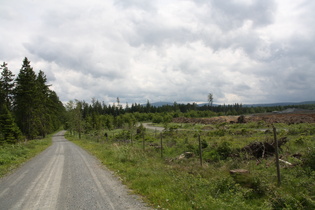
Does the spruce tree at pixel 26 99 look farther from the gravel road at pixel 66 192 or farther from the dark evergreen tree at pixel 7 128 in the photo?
the gravel road at pixel 66 192

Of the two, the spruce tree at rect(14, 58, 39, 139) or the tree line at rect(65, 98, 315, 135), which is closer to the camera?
the spruce tree at rect(14, 58, 39, 139)

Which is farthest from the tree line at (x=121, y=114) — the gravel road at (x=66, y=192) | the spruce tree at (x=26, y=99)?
the gravel road at (x=66, y=192)

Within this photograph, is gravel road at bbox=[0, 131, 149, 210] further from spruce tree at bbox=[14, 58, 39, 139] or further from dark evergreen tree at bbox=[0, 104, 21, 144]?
spruce tree at bbox=[14, 58, 39, 139]

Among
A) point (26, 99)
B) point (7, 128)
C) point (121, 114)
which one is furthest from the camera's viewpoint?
point (121, 114)

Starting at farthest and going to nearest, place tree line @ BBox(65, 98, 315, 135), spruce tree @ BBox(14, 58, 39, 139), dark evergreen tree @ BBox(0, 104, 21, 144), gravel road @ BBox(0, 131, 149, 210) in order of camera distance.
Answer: tree line @ BBox(65, 98, 315, 135), spruce tree @ BBox(14, 58, 39, 139), dark evergreen tree @ BBox(0, 104, 21, 144), gravel road @ BBox(0, 131, 149, 210)

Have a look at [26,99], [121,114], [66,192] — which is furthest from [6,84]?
[121,114]

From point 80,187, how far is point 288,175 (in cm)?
758

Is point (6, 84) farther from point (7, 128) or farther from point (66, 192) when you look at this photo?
point (66, 192)

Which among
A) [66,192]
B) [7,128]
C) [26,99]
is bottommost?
[66,192]

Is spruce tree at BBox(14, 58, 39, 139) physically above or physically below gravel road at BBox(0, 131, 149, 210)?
above

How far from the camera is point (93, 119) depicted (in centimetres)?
7550

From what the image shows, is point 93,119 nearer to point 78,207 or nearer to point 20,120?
point 20,120

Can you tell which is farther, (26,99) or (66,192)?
(26,99)

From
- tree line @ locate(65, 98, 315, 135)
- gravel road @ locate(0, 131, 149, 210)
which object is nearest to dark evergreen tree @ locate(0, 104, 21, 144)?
tree line @ locate(65, 98, 315, 135)
